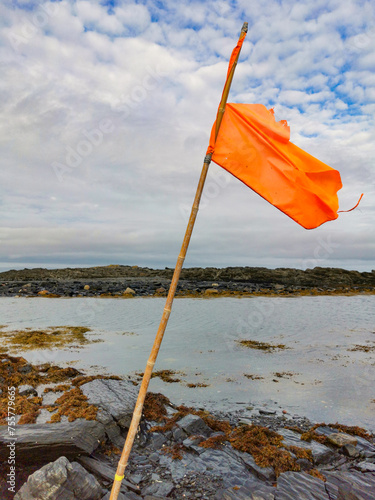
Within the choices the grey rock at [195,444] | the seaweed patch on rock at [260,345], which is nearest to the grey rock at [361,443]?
the grey rock at [195,444]

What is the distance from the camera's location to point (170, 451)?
6.06 m

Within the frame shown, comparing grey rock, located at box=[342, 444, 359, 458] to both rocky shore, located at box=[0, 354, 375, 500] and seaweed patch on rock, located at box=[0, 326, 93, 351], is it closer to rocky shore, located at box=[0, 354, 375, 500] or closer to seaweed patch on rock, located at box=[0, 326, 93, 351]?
rocky shore, located at box=[0, 354, 375, 500]

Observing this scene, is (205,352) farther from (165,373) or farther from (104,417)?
(104,417)

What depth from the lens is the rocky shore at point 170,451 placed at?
4.67 meters

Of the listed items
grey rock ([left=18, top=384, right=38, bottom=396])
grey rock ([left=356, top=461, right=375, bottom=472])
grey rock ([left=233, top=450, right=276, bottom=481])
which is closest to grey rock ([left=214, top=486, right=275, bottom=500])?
grey rock ([left=233, top=450, right=276, bottom=481])

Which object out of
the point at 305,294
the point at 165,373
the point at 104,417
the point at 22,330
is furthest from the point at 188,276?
the point at 104,417

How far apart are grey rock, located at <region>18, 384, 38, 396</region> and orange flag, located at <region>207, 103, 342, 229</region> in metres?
7.39

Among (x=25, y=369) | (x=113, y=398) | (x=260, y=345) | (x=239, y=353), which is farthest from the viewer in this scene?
(x=260, y=345)

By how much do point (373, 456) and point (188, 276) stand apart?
58637mm

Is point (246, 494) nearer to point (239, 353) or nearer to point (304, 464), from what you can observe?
point (304, 464)

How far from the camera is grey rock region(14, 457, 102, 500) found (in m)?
4.18

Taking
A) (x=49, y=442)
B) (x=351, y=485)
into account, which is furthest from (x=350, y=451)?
(x=49, y=442)

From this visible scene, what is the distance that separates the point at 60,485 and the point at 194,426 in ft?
9.84

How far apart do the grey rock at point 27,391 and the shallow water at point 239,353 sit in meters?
2.85
